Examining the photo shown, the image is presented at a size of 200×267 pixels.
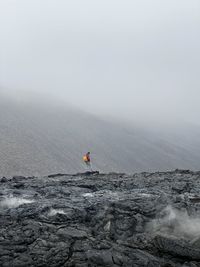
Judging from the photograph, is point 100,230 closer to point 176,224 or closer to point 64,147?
point 176,224

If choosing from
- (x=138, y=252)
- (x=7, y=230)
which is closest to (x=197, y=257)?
(x=138, y=252)

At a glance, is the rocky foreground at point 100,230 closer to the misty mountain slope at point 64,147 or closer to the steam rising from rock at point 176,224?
the steam rising from rock at point 176,224

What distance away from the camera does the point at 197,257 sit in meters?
11.4

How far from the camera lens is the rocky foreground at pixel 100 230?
37.1 feet

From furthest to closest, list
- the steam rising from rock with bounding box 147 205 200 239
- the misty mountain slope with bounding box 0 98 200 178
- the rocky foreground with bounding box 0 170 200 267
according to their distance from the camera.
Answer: the misty mountain slope with bounding box 0 98 200 178
the steam rising from rock with bounding box 147 205 200 239
the rocky foreground with bounding box 0 170 200 267

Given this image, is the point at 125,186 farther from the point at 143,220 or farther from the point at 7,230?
the point at 7,230

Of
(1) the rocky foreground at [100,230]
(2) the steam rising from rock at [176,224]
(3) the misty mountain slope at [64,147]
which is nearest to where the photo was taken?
(1) the rocky foreground at [100,230]

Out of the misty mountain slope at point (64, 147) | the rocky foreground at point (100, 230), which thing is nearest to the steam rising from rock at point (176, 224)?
the rocky foreground at point (100, 230)

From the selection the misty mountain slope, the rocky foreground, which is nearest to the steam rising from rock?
the rocky foreground

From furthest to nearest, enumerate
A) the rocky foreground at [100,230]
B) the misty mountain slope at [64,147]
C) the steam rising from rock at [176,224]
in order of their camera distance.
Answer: the misty mountain slope at [64,147] < the steam rising from rock at [176,224] < the rocky foreground at [100,230]

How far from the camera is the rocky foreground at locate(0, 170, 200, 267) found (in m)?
11.3

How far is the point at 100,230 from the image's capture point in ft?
41.2

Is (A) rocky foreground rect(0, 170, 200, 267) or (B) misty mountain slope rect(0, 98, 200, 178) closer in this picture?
(A) rocky foreground rect(0, 170, 200, 267)

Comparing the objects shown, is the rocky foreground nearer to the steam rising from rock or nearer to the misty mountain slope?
the steam rising from rock
